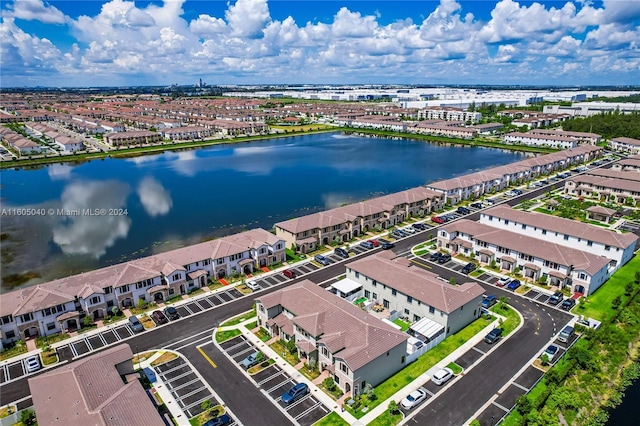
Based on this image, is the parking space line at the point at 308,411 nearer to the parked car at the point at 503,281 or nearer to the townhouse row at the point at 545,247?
the parked car at the point at 503,281

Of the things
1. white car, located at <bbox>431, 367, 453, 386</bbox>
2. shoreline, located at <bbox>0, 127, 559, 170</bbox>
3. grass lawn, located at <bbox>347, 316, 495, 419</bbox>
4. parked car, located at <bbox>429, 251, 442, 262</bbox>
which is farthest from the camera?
shoreline, located at <bbox>0, 127, 559, 170</bbox>

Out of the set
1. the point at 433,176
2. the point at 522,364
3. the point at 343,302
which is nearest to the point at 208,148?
the point at 433,176

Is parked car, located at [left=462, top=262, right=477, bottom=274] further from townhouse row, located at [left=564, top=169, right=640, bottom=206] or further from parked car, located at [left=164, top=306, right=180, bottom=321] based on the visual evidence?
townhouse row, located at [left=564, top=169, right=640, bottom=206]

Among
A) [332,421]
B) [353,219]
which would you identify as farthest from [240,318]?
[353,219]

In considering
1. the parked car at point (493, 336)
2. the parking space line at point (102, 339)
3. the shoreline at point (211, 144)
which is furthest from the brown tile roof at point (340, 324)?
the shoreline at point (211, 144)

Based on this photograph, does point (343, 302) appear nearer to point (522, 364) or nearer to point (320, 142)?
point (522, 364)

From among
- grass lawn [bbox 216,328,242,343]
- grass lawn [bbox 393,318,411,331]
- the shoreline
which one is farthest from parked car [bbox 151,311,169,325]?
the shoreline

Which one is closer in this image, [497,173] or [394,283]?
[394,283]
